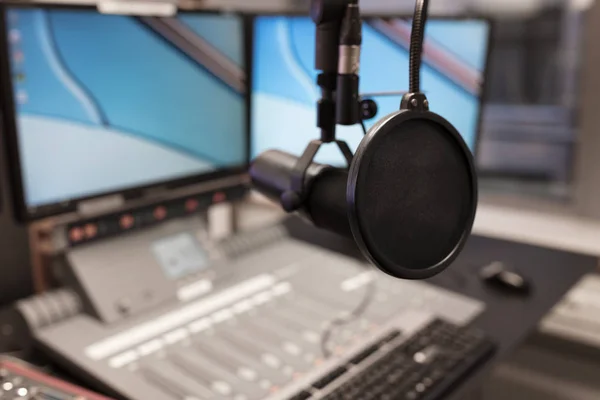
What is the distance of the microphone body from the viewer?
68 cm

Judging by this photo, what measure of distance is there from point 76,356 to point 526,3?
1.82 m

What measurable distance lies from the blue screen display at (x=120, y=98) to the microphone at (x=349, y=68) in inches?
22.1

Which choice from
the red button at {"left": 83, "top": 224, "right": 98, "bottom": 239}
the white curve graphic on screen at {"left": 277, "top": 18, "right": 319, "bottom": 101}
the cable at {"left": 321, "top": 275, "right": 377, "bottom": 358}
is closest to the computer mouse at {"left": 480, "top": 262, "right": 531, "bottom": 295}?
the cable at {"left": 321, "top": 275, "right": 377, "bottom": 358}

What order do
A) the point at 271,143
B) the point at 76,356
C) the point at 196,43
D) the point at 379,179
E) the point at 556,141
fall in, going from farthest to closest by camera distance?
the point at 556,141 < the point at 271,143 < the point at 196,43 < the point at 76,356 < the point at 379,179

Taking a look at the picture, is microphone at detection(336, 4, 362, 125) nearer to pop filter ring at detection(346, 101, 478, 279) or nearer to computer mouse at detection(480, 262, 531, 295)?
pop filter ring at detection(346, 101, 478, 279)

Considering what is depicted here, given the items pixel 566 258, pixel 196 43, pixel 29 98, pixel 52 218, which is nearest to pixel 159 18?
pixel 196 43

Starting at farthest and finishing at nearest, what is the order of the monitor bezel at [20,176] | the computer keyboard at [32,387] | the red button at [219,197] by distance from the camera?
1. the red button at [219,197]
2. the monitor bezel at [20,176]
3. the computer keyboard at [32,387]

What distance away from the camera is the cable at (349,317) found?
3.41 feet

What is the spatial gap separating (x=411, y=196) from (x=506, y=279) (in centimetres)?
79

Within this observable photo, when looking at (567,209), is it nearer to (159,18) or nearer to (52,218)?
(159,18)

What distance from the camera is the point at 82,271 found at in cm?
113

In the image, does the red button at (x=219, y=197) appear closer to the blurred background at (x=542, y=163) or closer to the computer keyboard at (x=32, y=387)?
the blurred background at (x=542, y=163)

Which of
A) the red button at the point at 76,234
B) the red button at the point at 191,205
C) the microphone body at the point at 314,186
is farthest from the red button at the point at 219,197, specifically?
the microphone body at the point at 314,186

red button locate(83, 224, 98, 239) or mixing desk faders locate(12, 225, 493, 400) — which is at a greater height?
red button locate(83, 224, 98, 239)
